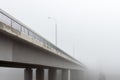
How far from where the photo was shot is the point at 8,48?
52.0ft

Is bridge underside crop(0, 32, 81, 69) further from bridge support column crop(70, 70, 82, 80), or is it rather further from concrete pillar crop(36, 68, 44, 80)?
bridge support column crop(70, 70, 82, 80)

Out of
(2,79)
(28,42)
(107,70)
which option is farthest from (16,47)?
(107,70)

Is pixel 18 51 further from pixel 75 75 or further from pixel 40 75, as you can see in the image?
pixel 75 75

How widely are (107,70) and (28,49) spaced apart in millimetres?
95283

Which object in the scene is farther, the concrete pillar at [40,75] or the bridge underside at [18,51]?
the concrete pillar at [40,75]

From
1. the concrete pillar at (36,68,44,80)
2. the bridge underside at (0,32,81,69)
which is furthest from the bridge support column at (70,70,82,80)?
the bridge underside at (0,32,81,69)

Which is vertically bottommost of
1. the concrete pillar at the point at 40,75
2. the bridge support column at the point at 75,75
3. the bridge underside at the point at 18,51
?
the bridge support column at the point at 75,75

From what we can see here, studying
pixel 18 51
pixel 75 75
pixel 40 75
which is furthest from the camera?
pixel 75 75

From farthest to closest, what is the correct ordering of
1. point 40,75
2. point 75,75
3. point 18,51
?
point 75,75 → point 40,75 → point 18,51

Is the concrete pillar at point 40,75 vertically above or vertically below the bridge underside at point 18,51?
below

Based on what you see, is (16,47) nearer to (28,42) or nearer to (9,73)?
(28,42)

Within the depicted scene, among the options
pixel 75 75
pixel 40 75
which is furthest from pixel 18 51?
pixel 75 75

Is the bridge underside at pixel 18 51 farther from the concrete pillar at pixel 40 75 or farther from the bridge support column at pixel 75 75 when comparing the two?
the bridge support column at pixel 75 75

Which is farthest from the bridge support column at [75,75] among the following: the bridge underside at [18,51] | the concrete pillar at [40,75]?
the bridge underside at [18,51]
